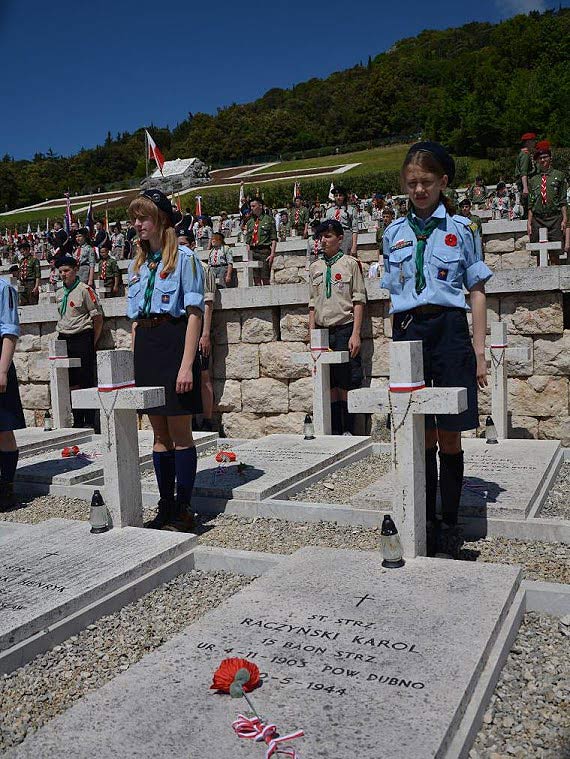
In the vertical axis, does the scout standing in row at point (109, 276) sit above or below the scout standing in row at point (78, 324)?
above

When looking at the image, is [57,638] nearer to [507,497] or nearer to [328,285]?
[507,497]

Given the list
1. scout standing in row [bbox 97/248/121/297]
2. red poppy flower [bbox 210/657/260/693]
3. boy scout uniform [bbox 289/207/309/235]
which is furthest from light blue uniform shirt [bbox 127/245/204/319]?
boy scout uniform [bbox 289/207/309/235]

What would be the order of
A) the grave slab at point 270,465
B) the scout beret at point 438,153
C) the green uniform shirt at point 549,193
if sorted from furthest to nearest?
1. the green uniform shirt at point 549,193
2. the grave slab at point 270,465
3. the scout beret at point 438,153

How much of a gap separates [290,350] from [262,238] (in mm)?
5339

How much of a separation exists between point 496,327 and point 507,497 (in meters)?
2.50

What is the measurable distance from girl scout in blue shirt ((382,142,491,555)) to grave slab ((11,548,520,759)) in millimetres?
887

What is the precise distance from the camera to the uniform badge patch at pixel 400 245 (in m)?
3.99

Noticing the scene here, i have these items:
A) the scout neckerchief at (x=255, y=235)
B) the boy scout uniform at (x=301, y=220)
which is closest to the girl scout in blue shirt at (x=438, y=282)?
the scout neckerchief at (x=255, y=235)

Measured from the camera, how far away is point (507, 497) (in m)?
4.76

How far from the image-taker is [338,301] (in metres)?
7.38

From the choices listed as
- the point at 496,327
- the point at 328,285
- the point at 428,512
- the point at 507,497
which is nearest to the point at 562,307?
the point at 496,327

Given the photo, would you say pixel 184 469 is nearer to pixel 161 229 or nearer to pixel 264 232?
pixel 161 229

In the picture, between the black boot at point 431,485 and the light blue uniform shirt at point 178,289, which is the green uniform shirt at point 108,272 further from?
the black boot at point 431,485

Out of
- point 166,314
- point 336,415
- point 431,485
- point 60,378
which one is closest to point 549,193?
point 336,415
